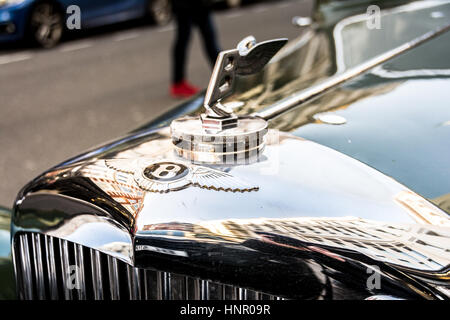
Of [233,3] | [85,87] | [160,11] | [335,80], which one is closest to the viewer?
[335,80]

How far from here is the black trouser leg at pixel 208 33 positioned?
19.8 feet

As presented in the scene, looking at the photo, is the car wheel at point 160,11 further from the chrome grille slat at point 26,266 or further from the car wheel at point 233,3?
the chrome grille slat at point 26,266

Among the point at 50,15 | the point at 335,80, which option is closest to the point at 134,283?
the point at 335,80

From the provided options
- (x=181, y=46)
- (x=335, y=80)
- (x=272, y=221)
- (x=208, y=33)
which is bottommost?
(x=181, y=46)

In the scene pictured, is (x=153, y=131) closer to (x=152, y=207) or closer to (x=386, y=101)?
(x=152, y=207)

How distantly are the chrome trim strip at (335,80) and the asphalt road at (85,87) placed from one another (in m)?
2.08

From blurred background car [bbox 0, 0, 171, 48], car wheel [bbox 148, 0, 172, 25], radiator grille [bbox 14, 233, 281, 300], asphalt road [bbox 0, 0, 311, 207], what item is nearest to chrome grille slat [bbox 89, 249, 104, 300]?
radiator grille [bbox 14, 233, 281, 300]

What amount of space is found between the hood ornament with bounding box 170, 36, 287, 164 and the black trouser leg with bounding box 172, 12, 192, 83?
4669 millimetres

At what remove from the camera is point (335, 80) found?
1824mm

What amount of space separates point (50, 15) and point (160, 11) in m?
2.02

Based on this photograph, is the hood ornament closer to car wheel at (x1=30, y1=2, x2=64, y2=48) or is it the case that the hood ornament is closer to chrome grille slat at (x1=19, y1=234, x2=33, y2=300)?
chrome grille slat at (x1=19, y1=234, x2=33, y2=300)

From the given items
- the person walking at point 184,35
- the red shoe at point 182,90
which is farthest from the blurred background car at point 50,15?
the red shoe at point 182,90

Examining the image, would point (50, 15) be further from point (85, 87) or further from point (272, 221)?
point (272, 221)
